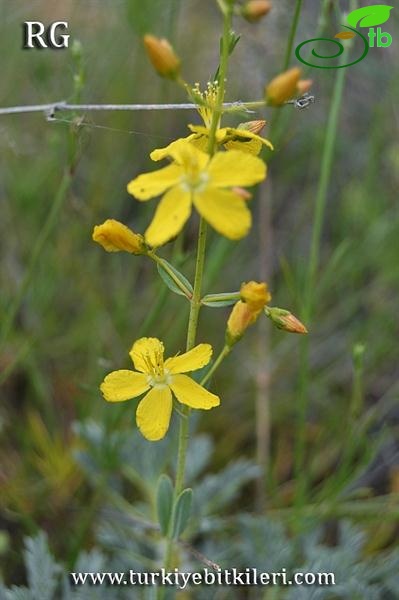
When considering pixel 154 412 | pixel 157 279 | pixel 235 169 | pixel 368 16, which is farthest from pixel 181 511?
pixel 368 16

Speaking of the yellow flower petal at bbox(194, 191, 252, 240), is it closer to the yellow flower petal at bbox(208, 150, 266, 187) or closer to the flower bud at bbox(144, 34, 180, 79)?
the yellow flower petal at bbox(208, 150, 266, 187)

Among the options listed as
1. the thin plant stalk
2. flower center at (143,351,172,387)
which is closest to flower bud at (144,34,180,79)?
flower center at (143,351,172,387)

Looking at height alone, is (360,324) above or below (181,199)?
above

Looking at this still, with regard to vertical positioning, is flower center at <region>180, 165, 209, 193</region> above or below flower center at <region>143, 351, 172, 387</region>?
above

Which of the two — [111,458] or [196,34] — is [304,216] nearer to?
[196,34]

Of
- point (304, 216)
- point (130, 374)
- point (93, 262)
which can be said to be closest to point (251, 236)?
point (304, 216)

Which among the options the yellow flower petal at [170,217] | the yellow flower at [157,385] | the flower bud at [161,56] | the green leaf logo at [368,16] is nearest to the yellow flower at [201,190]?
the yellow flower petal at [170,217]
